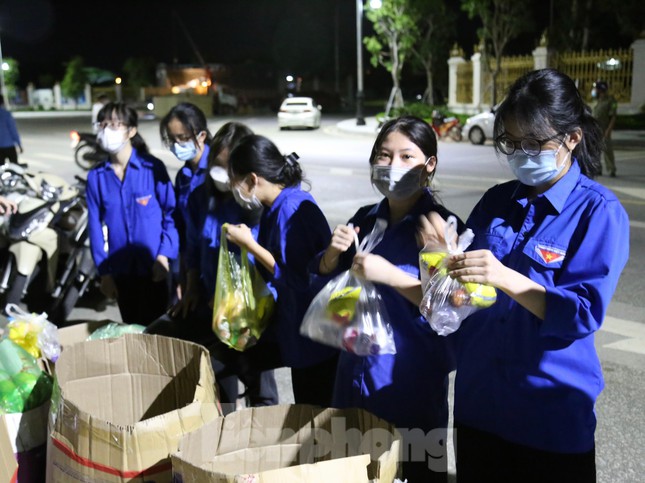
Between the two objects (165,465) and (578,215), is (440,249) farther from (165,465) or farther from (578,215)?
(165,465)

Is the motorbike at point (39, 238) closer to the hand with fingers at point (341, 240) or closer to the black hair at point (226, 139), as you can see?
the black hair at point (226, 139)

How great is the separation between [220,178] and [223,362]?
0.85 m

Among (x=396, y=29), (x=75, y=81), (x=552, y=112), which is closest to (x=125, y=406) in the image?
(x=552, y=112)

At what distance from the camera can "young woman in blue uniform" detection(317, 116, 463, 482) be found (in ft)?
7.90

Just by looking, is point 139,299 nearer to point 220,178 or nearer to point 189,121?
point 189,121

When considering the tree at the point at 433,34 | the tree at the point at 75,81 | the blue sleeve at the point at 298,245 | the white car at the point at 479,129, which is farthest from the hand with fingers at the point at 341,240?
the tree at the point at 75,81

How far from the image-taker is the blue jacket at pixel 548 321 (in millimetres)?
1822

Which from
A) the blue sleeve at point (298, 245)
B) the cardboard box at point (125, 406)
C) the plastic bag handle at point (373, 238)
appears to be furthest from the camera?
the blue sleeve at point (298, 245)

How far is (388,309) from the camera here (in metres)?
2.42

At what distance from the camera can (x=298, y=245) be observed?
2904mm

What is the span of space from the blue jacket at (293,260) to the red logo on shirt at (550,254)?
1099mm

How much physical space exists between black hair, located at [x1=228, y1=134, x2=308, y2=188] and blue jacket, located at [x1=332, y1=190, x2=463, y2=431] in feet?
2.42

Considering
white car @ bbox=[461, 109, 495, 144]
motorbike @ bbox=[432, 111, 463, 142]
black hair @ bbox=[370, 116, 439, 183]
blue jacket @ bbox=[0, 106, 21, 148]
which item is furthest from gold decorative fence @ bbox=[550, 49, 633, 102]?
black hair @ bbox=[370, 116, 439, 183]

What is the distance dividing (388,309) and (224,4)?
8569 cm
